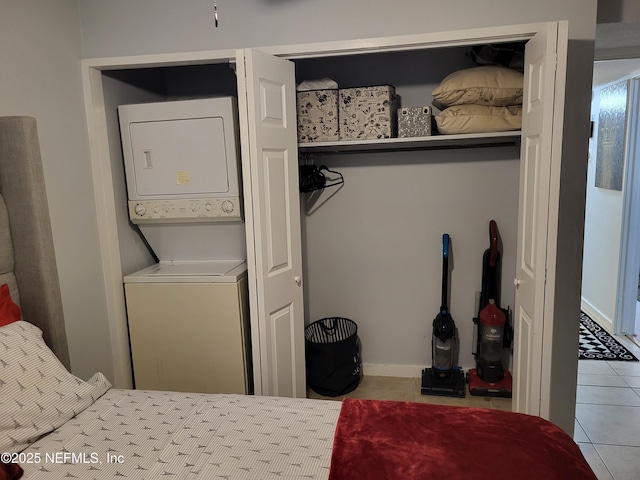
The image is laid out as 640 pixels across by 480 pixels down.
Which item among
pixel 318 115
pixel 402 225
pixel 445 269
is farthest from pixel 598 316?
pixel 318 115

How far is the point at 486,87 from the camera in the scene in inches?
93.9

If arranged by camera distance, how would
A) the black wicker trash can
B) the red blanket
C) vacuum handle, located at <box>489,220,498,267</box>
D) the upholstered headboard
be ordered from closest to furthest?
the red blanket → the upholstered headboard → vacuum handle, located at <box>489,220,498,267</box> → the black wicker trash can

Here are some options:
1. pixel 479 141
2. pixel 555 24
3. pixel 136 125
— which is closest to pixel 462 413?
pixel 555 24

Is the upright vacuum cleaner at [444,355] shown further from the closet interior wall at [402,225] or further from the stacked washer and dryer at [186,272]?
the stacked washer and dryer at [186,272]

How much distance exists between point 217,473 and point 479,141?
2.28 metres

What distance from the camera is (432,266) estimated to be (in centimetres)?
306

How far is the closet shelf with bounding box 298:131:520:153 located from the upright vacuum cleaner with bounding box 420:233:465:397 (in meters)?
0.56

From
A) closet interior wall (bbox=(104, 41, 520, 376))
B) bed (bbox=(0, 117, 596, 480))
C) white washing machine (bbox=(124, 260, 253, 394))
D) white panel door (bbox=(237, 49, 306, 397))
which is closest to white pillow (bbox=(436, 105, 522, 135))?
closet interior wall (bbox=(104, 41, 520, 376))

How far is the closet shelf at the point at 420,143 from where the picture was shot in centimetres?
249

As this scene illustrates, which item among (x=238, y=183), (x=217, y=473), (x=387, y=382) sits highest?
(x=238, y=183)

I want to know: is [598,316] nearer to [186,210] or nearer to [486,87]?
[486,87]

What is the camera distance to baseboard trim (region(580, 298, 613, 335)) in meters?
4.06

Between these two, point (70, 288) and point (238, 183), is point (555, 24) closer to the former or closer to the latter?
point (238, 183)

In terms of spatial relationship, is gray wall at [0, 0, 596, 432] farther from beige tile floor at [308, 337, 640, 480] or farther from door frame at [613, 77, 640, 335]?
door frame at [613, 77, 640, 335]
